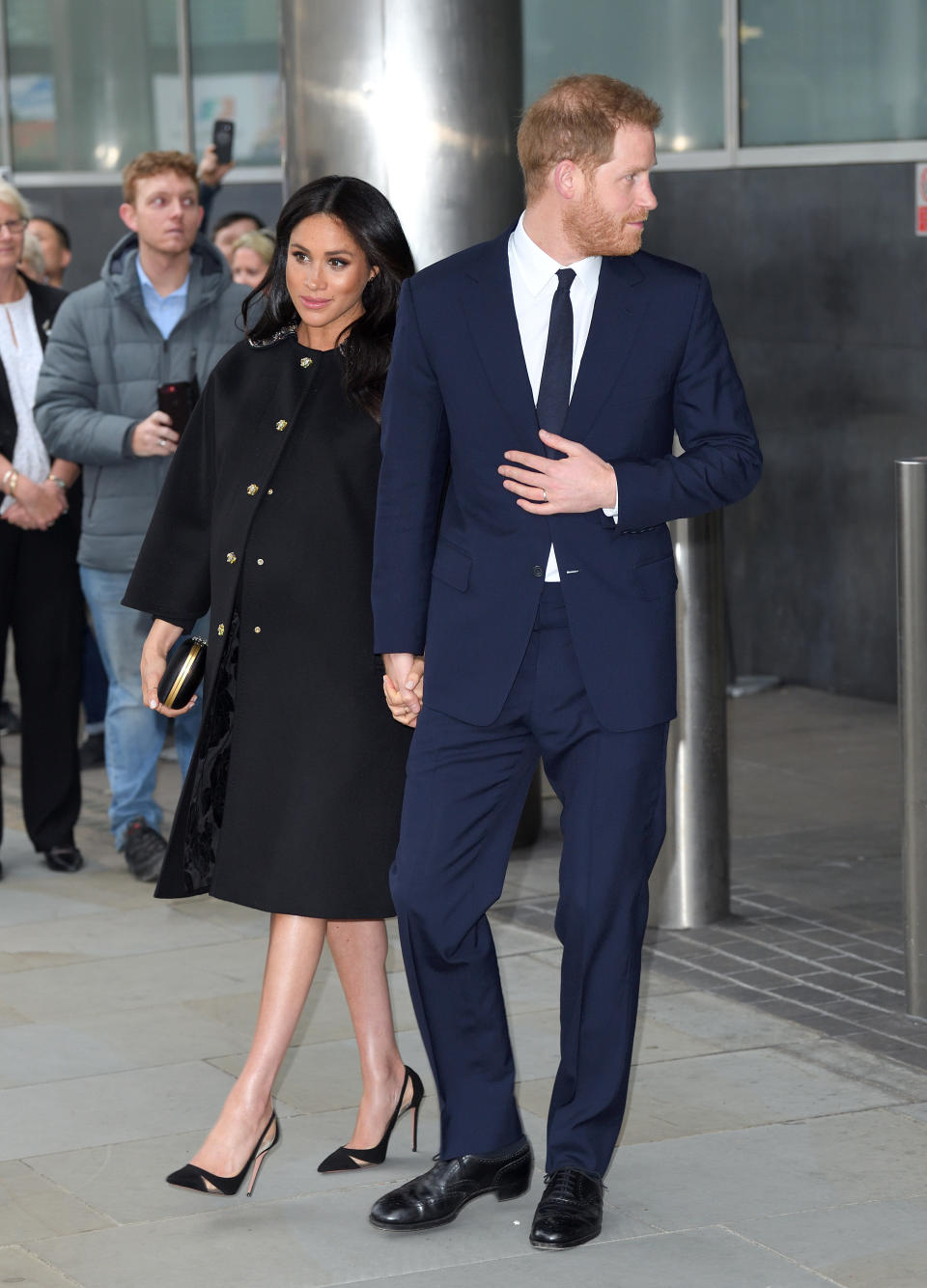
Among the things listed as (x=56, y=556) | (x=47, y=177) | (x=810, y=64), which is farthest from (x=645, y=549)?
(x=47, y=177)

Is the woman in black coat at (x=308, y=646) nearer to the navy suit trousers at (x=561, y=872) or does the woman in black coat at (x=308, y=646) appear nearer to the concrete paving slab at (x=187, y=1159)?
the concrete paving slab at (x=187, y=1159)

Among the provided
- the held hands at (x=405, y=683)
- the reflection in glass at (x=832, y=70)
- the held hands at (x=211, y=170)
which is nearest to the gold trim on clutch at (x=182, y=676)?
the held hands at (x=405, y=683)

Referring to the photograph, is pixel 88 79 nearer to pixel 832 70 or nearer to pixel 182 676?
pixel 832 70

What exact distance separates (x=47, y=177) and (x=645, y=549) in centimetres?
1186

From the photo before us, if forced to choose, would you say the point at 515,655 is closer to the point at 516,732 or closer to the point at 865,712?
the point at 516,732

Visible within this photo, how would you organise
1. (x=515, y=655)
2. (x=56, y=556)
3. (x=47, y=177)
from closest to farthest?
(x=515, y=655) < (x=56, y=556) < (x=47, y=177)

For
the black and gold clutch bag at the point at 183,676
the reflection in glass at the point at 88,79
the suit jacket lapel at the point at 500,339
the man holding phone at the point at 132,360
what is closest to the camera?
the suit jacket lapel at the point at 500,339

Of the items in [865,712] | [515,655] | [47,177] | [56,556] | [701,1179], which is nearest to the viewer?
[515,655]

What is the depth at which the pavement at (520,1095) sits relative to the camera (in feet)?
12.7

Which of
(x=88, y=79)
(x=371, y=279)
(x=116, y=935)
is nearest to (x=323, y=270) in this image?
(x=371, y=279)

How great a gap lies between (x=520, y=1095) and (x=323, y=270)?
181 cm

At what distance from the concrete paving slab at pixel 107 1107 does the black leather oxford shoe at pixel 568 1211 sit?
995 mm

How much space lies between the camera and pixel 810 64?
988 cm

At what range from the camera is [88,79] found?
48.3 ft
